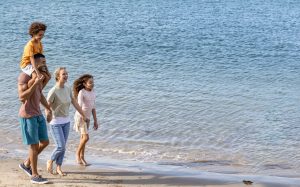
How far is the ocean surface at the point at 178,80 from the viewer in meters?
12.0

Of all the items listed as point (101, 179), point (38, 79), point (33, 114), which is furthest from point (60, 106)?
point (101, 179)

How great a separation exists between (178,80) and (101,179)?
9.57 metres

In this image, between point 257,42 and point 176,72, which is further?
point 257,42

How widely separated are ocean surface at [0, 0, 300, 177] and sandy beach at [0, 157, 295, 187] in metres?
1.14

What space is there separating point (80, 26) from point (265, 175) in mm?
21549

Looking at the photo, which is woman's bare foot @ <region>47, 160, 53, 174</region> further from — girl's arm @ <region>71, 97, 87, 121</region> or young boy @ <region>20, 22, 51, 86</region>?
young boy @ <region>20, 22, 51, 86</region>

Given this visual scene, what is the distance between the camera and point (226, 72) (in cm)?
2064

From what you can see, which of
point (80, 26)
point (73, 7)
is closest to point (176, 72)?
point (80, 26)

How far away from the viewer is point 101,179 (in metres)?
9.35

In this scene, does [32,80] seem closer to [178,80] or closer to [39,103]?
[39,103]

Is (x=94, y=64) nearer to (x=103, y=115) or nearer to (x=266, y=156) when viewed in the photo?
(x=103, y=115)

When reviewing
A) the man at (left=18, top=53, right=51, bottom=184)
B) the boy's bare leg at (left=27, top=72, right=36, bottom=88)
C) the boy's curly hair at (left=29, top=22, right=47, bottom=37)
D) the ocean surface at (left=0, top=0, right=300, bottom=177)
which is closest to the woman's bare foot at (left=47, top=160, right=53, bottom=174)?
the man at (left=18, top=53, right=51, bottom=184)

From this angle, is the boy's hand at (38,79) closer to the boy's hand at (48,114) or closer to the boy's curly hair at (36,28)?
the boy's curly hair at (36,28)

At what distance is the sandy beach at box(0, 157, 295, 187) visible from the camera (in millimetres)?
9008
